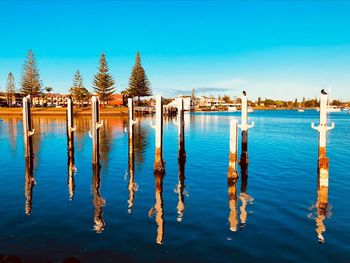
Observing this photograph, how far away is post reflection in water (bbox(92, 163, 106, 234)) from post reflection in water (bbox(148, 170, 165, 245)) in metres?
1.91

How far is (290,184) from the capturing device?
17.2m

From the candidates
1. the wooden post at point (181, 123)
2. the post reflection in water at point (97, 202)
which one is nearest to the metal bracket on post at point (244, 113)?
the wooden post at point (181, 123)

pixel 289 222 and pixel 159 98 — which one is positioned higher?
pixel 159 98

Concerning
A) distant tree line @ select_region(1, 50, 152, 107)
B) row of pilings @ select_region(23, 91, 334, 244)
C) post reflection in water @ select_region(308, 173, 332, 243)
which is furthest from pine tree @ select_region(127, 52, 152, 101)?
post reflection in water @ select_region(308, 173, 332, 243)

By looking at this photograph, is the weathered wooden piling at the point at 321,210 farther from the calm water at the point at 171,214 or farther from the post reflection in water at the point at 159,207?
the post reflection in water at the point at 159,207

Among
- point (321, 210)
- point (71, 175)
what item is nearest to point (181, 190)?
point (321, 210)

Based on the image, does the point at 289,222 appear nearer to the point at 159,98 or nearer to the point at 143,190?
the point at 143,190

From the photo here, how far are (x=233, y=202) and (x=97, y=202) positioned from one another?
5969 mm

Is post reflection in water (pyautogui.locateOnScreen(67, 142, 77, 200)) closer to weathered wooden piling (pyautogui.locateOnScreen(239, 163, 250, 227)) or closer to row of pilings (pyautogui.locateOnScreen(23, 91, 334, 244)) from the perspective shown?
row of pilings (pyautogui.locateOnScreen(23, 91, 334, 244))

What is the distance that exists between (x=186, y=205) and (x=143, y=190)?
10.1 ft

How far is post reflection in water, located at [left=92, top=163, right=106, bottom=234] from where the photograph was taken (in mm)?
11005

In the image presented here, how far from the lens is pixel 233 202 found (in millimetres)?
13953

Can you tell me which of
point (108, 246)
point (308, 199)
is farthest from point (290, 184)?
point (108, 246)

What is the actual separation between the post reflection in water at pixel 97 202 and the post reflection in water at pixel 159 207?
1.91 m
